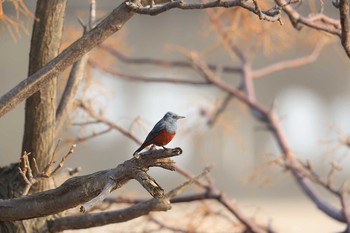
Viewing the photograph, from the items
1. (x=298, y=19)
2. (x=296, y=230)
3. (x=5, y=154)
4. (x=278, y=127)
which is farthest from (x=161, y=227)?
(x=5, y=154)

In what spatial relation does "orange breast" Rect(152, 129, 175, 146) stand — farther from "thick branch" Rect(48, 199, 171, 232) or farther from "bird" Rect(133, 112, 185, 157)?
"thick branch" Rect(48, 199, 171, 232)

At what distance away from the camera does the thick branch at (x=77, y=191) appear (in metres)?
1.73

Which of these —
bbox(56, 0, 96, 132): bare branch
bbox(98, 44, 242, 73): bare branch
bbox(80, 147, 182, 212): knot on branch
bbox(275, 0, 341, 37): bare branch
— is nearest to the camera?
bbox(80, 147, 182, 212): knot on branch

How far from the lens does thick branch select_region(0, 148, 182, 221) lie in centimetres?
173

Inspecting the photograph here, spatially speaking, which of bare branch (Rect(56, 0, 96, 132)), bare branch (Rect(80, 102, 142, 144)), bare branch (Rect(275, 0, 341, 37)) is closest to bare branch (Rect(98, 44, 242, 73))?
bare branch (Rect(80, 102, 142, 144))

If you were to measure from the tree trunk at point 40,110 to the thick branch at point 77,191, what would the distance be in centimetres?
22

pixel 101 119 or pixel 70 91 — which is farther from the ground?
pixel 70 91

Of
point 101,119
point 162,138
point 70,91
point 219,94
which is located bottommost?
point 219,94

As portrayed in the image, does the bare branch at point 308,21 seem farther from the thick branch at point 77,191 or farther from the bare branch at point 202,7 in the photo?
the thick branch at point 77,191

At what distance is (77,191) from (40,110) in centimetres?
40

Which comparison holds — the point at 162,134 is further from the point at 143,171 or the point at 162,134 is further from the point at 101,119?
the point at 101,119

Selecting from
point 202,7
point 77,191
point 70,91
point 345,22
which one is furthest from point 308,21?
point 77,191

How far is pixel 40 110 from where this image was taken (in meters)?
2.21

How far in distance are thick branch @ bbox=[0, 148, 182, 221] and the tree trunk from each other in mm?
225
